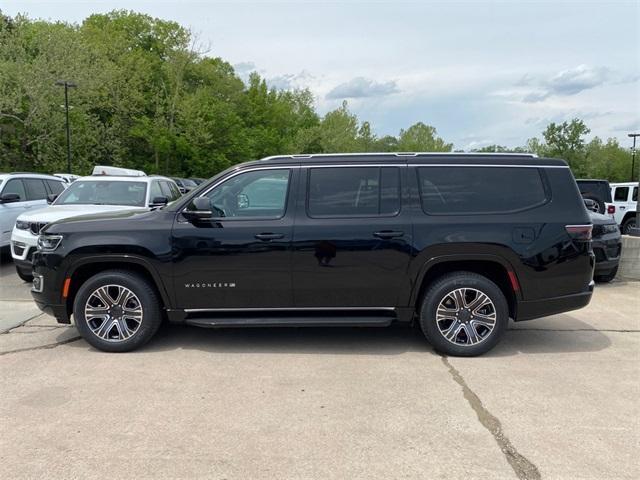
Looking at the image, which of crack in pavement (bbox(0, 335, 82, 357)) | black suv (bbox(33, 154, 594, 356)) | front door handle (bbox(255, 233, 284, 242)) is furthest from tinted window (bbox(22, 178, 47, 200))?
front door handle (bbox(255, 233, 284, 242))

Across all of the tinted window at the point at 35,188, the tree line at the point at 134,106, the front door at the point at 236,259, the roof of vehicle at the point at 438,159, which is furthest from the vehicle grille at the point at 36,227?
the tree line at the point at 134,106

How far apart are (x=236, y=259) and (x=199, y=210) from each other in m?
0.58

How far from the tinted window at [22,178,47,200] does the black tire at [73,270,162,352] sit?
6.92 meters

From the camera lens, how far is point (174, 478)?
2885 millimetres

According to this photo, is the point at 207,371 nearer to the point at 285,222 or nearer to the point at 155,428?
the point at 155,428

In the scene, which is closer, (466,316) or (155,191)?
(466,316)

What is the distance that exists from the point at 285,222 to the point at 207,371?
1554 mm

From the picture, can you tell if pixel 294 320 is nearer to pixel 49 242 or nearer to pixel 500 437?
pixel 500 437

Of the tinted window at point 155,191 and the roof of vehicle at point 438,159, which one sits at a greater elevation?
the roof of vehicle at point 438,159

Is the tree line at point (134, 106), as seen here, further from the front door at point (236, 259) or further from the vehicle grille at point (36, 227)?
the front door at point (236, 259)

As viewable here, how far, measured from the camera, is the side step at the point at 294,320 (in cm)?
474

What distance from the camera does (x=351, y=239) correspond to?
15.4 ft

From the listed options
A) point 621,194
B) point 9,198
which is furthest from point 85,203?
point 621,194

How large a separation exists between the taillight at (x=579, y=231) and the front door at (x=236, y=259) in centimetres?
267
